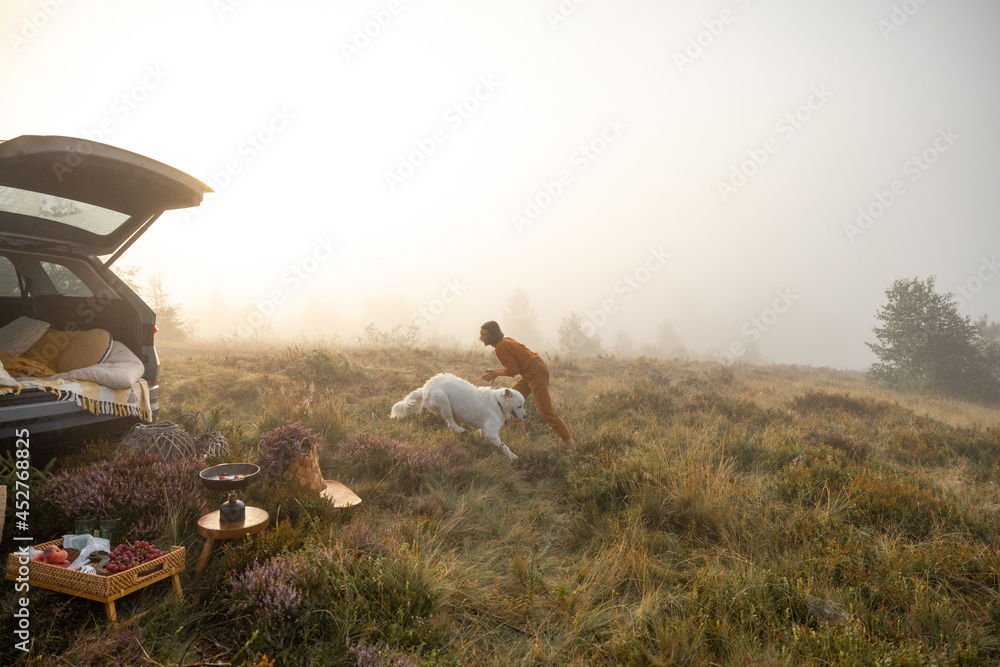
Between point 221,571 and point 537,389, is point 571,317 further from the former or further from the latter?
point 221,571

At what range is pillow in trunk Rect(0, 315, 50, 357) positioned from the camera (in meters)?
5.21

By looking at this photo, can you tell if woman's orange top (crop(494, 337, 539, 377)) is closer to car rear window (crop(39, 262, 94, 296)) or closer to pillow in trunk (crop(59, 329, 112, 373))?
pillow in trunk (crop(59, 329, 112, 373))

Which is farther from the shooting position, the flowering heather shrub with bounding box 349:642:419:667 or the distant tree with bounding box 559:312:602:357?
the distant tree with bounding box 559:312:602:357

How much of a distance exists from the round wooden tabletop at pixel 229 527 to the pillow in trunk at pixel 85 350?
3.08 metres

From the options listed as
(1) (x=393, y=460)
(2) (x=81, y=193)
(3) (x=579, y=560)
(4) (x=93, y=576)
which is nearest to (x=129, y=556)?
(4) (x=93, y=576)

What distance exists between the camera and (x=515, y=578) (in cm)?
378

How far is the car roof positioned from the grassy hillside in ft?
8.68

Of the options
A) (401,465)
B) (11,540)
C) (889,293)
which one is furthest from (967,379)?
(11,540)

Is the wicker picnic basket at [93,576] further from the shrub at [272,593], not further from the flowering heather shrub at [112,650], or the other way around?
the shrub at [272,593]

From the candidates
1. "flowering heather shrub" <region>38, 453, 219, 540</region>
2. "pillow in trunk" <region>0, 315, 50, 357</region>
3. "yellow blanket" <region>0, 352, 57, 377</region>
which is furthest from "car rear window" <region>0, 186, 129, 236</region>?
"flowering heather shrub" <region>38, 453, 219, 540</region>

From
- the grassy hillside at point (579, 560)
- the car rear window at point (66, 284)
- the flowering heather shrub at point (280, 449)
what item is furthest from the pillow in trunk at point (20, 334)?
the flowering heather shrub at point (280, 449)

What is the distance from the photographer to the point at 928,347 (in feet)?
77.5

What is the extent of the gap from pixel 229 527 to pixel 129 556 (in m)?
0.58

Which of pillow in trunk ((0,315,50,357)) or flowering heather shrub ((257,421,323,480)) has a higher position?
pillow in trunk ((0,315,50,357))
